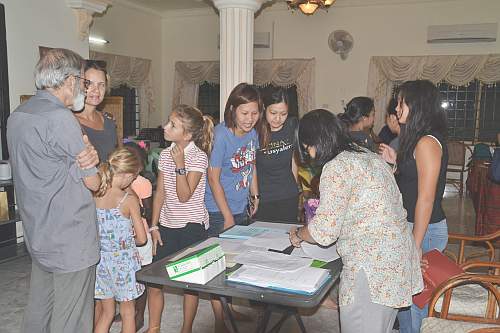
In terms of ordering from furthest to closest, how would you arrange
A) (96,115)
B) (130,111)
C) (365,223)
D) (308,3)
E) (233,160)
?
(130,111) < (308,3) < (96,115) < (233,160) < (365,223)

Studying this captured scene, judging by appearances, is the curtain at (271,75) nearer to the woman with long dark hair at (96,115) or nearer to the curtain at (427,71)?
the curtain at (427,71)

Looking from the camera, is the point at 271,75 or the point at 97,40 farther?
the point at 271,75

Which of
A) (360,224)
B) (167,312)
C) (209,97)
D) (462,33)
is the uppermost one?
(462,33)

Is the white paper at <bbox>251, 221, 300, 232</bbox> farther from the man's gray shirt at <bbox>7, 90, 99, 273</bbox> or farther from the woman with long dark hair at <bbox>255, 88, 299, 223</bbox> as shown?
the man's gray shirt at <bbox>7, 90, 99, 273</bbox>

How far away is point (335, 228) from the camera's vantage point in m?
1.67

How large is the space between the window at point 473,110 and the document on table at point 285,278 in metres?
7.94

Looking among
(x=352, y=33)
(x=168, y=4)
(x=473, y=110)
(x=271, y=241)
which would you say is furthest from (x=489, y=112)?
(x=271, y=241)

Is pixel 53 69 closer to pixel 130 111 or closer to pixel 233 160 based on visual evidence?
pixel 233 160

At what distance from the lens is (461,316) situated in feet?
7.41

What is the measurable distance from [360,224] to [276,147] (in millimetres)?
1292

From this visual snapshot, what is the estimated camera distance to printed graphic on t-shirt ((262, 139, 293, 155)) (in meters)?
2.91

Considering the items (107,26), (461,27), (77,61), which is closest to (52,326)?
(77,61)

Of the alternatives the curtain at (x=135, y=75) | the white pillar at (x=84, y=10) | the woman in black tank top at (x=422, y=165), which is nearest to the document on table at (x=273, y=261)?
the woman in black tank top at (x=422, y=165)

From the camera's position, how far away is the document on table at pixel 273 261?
181 cm
